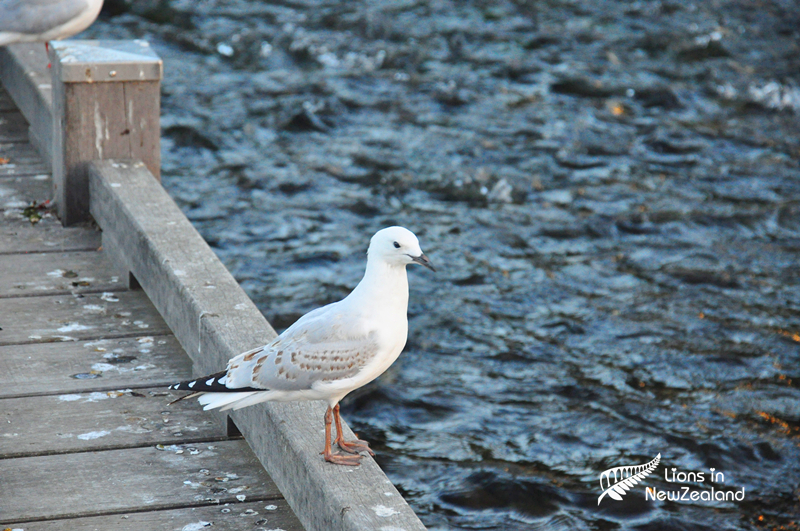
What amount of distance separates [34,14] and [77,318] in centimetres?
224

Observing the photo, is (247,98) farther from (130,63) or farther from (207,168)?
(130,63)

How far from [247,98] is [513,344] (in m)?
4.30

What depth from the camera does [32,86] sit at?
5363 millimetres

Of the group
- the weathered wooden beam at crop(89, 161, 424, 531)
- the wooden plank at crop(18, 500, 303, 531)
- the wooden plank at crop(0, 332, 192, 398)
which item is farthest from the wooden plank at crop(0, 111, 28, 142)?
the wooden plank at crop(18, 500, 303, 531)

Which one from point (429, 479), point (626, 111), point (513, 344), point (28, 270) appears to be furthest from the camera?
point (626, 111)

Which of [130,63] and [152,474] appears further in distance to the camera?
[130,63]

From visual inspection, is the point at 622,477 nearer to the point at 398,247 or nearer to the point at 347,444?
the point at 347,444

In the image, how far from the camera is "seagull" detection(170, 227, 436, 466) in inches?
106

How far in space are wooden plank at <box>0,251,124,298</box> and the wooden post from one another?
34 cm

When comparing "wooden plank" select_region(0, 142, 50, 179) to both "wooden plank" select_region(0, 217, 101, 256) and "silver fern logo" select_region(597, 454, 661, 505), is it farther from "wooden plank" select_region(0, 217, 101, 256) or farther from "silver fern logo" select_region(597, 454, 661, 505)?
"silver fern logo" select_region(597, 454, 661, 505)

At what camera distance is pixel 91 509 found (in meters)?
2.85

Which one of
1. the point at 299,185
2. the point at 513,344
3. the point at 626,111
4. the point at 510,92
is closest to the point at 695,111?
the point at 626,111

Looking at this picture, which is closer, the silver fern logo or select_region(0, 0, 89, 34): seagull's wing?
the silver fern logo

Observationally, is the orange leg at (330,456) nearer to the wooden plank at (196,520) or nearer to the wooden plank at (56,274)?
the wooden plank at (196,520)
